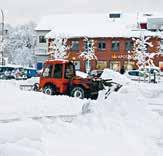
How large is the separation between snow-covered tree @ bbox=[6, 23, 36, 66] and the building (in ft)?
84.4

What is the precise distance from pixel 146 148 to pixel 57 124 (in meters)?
3.09

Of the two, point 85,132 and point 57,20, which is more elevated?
point 57,20

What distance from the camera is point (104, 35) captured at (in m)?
71.2

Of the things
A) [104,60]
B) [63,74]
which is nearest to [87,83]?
[63,74]

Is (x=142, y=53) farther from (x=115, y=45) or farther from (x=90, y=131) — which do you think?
(x=90, y=131)

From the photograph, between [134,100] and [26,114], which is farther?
[26,114]

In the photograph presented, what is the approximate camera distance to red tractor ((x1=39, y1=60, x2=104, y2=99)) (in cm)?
2694

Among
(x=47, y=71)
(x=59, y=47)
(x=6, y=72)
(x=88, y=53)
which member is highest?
(x=59, y=47)

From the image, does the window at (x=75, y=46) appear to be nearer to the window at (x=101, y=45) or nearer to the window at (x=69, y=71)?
the window at (x=101, y=45)

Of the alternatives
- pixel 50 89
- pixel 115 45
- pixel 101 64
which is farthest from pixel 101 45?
pixel 50 89

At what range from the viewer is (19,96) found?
810 inches

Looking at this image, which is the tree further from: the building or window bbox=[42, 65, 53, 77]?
window bbox=[42, 65, 53, 77]

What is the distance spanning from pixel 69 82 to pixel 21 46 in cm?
8176

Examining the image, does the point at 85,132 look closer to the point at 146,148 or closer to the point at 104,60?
the point at 146,148
